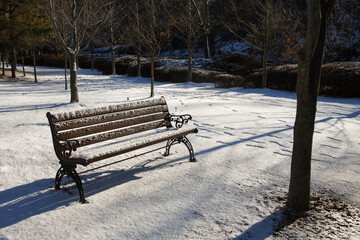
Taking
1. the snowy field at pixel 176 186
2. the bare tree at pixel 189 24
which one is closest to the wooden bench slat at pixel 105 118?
the snowy field at pixel 176 186

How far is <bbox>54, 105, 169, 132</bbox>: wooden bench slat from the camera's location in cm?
354

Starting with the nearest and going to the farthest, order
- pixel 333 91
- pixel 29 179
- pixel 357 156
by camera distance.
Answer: pixel 29 179, pixel 357 156, pixel 333 91

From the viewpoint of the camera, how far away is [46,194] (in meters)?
3.47

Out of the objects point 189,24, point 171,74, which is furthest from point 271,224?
point 171,74

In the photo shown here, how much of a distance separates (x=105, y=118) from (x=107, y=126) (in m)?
0.13

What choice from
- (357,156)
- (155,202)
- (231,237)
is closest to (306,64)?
(231,237)

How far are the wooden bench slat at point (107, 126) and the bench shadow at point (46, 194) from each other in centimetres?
65

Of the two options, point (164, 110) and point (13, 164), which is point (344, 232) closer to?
point (164, 110)

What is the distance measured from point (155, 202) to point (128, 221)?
A: 46 cm

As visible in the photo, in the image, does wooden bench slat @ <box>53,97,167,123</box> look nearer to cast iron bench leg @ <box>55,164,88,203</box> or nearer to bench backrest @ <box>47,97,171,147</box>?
bench backrest @ <box>47,97,171,147</box>

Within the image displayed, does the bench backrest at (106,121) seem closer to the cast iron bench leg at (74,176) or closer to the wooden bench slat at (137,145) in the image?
the cast iron bench leg at (74,176)

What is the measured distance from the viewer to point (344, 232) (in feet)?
8.77

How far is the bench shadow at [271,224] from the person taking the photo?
8.69 ft

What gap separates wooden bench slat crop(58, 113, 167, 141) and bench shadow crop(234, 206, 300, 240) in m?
2.31
